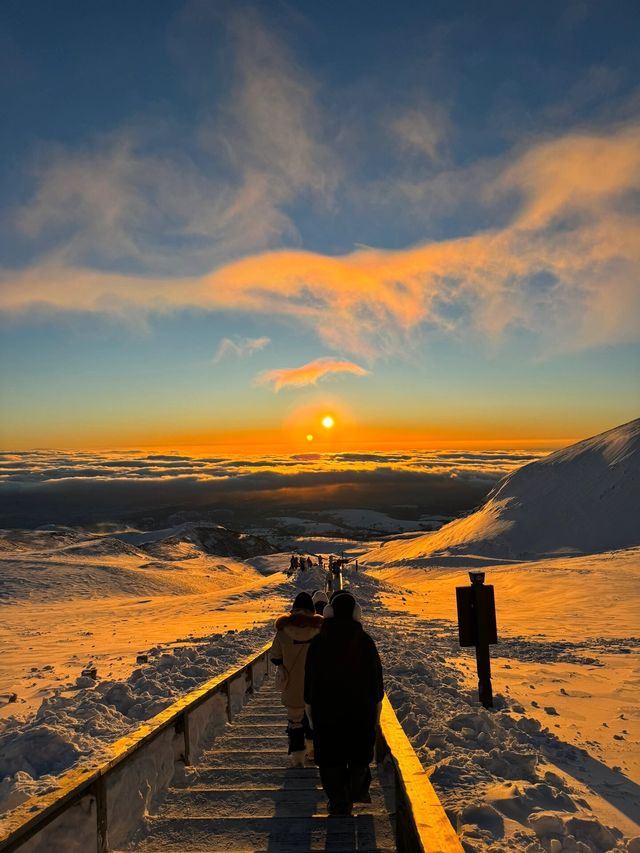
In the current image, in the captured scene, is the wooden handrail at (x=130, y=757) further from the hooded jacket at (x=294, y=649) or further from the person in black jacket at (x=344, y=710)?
the hooded jacket at (x=294, y=649)

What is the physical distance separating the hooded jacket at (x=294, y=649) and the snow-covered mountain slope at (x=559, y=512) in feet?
192

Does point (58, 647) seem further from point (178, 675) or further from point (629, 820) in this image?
point (629, 820)

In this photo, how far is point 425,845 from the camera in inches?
122

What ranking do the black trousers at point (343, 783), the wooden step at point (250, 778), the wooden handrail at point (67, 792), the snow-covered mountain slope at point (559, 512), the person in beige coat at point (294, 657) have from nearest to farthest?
the wooden handrail at point (67, 792) < the black trousers at point (343, 783) < the wooden step at point (250, 778) < the person in beige coat at point (294, 657) < the snow-covered mountain slope at point (559, 512)

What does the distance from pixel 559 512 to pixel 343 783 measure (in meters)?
75.8

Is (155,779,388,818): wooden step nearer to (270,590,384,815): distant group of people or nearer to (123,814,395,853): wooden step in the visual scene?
(123,814,395,853): wooden step

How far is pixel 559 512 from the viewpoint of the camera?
243 feet

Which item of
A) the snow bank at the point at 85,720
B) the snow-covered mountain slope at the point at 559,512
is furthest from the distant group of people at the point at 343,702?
the snow-covered mountain slope at the point at 559,512

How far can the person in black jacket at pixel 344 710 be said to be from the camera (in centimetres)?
461

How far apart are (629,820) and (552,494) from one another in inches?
3139

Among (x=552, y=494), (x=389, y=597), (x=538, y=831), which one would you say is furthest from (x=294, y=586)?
(x=552, y=494)

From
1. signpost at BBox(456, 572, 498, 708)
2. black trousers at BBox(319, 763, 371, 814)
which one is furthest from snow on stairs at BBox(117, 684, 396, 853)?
signpost at BBox(456, 572, 498, 708)

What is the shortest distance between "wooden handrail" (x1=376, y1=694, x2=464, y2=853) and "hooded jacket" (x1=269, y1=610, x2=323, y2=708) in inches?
64.1

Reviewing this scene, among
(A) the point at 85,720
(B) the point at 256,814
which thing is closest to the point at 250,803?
(B) the point at 256,814
